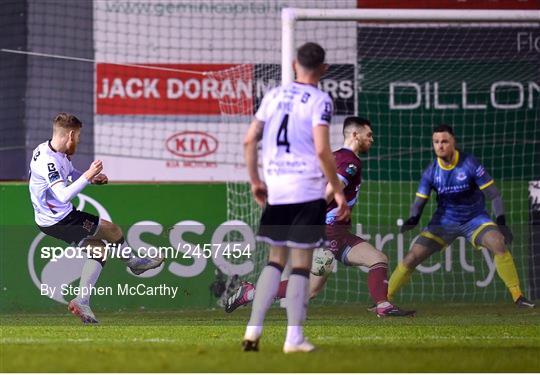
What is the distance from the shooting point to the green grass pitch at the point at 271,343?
766 centimetres

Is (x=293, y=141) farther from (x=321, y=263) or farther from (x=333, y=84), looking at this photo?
(x=333, y=84)

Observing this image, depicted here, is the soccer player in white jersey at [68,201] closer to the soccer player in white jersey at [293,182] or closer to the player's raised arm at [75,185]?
the player's raised arm at [75,185]

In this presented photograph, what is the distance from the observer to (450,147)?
1334 cm

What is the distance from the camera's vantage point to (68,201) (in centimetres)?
1180

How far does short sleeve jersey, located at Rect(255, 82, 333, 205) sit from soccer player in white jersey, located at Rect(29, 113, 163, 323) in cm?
292

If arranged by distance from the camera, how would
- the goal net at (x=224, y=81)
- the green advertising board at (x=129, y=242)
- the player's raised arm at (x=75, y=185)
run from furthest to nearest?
the goal net at (x=224, y=81), the green advertising board at (x=129, y=242), the player's raised arm at (x=75, y=185)

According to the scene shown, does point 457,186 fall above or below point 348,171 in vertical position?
below

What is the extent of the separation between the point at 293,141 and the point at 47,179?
147 inches

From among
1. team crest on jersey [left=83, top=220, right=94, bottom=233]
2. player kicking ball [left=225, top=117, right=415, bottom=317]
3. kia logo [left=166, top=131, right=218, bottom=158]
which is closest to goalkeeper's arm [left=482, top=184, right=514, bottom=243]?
player kicking ball [left=225, top=117, right=415, bottom=317]

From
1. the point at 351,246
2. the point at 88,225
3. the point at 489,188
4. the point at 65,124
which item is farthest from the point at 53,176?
the point at 489,188

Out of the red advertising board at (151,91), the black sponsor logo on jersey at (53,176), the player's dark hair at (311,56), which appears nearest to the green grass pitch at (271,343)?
the black sponsor logo on jersey at (53,176)

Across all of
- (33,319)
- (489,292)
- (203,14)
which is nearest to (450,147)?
(489,292)

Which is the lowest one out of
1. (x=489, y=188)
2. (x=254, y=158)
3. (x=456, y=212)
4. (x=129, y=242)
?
(x=129, y=242)

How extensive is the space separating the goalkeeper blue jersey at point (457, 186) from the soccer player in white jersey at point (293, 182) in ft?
16.7
